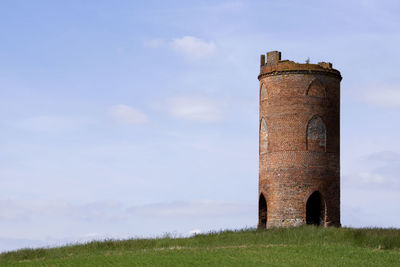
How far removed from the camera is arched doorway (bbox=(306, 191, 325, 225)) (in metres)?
31.5

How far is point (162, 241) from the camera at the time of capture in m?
28.0

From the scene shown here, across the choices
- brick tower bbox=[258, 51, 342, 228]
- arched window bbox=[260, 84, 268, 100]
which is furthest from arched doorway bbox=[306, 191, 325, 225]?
arched window bbox=[260, 84, 268, 100]

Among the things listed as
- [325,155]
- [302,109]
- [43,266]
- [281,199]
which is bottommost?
[43,266]

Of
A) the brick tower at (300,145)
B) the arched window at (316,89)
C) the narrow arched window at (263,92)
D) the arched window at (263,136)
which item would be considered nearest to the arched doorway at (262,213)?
the brick tower at (300,145)

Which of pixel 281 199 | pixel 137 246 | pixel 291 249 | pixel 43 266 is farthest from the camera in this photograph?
pixel 281 199

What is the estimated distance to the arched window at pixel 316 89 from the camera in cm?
3162

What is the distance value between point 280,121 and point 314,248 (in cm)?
859

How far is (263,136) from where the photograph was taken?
32500 millimetres

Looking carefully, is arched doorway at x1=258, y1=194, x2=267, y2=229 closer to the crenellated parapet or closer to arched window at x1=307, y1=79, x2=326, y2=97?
arched window at x1=307, y1=79, x2=326, y2=97

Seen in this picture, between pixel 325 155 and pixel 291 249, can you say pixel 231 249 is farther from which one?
pixel 325 155

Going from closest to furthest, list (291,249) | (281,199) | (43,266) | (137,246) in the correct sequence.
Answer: (43,266) → (291,249) → (137,246) → (281,199)

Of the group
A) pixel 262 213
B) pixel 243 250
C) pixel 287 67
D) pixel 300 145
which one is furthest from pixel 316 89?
pixel 243 250

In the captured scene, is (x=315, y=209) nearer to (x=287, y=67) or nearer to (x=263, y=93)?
(x=263, y=93)

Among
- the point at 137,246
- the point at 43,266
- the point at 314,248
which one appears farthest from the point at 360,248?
the point at 43,266
